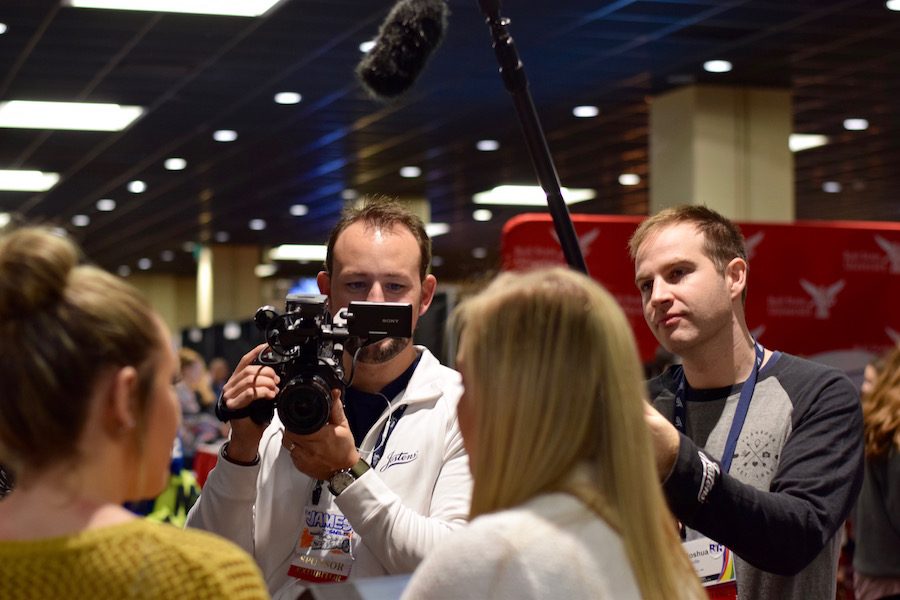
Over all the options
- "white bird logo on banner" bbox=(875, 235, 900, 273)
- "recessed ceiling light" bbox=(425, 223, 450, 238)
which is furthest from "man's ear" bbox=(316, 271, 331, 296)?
"recessed ceiling light" bbox=(425, 223, 450, 238)

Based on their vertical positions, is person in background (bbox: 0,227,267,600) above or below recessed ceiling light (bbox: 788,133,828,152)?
below

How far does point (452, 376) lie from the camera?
241 cm

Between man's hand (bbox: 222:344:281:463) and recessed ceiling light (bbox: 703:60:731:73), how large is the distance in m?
7.48

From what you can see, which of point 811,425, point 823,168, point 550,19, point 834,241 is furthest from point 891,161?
point 811,425

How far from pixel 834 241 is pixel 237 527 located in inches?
163

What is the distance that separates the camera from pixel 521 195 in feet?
51.8

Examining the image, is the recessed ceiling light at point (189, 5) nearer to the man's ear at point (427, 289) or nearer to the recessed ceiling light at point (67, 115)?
the recessed ceiling light at point (67, 115)

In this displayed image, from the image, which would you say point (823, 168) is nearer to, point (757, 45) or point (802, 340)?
point (757, 45)

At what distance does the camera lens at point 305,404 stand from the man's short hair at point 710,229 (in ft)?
2.68

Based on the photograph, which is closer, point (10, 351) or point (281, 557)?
point (10, 351)

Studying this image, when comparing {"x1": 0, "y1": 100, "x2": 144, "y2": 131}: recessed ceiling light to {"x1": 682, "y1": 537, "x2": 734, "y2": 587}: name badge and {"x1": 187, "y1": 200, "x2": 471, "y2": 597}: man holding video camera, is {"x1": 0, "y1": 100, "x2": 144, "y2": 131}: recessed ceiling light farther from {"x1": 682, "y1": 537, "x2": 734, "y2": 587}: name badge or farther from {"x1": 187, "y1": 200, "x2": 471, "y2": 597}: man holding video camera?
{"x1": 682, "y1": 537, "x2": 734, "y2": 587}: name badge

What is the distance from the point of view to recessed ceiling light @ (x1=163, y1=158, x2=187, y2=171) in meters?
13.4

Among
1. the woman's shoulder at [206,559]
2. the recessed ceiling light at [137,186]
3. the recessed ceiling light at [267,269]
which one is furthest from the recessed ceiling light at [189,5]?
the recessed ceiling light at [267,269]

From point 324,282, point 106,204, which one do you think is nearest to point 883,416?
point 324,282
